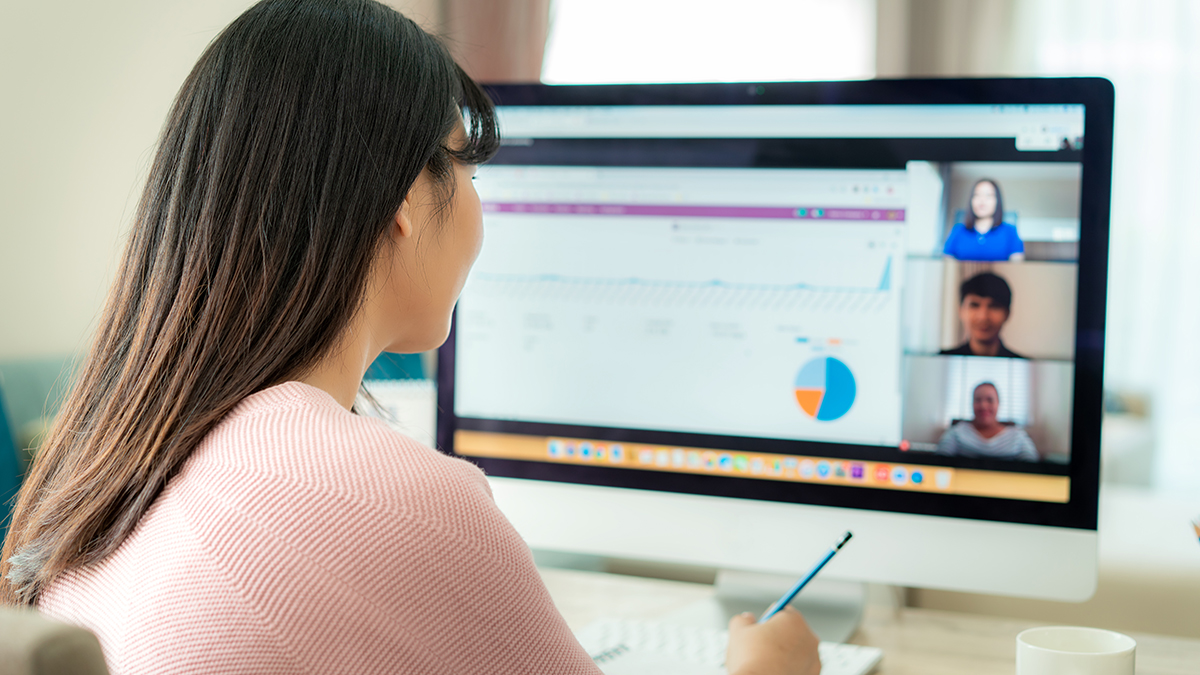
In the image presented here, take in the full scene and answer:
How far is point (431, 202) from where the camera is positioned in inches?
24.0

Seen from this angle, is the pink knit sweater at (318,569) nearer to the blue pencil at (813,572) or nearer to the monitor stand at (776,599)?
the blue pencil at (813,572)

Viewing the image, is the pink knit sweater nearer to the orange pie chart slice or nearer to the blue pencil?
the blue pencil

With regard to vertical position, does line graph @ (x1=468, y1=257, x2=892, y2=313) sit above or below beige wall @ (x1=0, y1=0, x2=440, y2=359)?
below

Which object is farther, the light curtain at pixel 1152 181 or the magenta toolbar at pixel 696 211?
the light curtain at pixel 1152 181

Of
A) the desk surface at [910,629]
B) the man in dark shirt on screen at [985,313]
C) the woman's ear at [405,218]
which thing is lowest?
the desk surface at [910,629]

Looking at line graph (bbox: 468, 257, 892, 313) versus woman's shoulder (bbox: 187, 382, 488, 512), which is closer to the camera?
woman's shoulder (bbox: 187, 382, 488, 512)

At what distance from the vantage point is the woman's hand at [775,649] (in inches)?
25.7

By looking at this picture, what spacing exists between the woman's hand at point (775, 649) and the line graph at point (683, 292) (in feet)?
0.90

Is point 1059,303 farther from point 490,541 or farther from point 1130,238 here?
point 1130,238

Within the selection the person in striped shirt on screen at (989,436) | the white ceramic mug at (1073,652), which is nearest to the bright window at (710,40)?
the person in striped shirt on screen at (989,436)

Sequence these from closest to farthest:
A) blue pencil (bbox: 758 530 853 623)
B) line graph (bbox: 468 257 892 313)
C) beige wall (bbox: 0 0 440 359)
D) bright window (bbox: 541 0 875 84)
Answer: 1. blue pencil (bbox: 758 530 853 623)
2. line graph (bbox: 468 257 892 313)
3. beige wall (bbox: 0 0 440 359)
4. bright window (bbox: 541 0 875 84)

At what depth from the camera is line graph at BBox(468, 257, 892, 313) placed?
0.80 m

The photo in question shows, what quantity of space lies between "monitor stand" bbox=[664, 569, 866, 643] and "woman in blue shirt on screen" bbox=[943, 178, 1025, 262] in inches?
13.7

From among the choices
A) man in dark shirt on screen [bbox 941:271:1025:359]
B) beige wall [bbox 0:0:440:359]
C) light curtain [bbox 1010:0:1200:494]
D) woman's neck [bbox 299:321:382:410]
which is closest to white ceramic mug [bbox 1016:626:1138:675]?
man in dark shirt on screen [bbox 941:271:1025:359]
